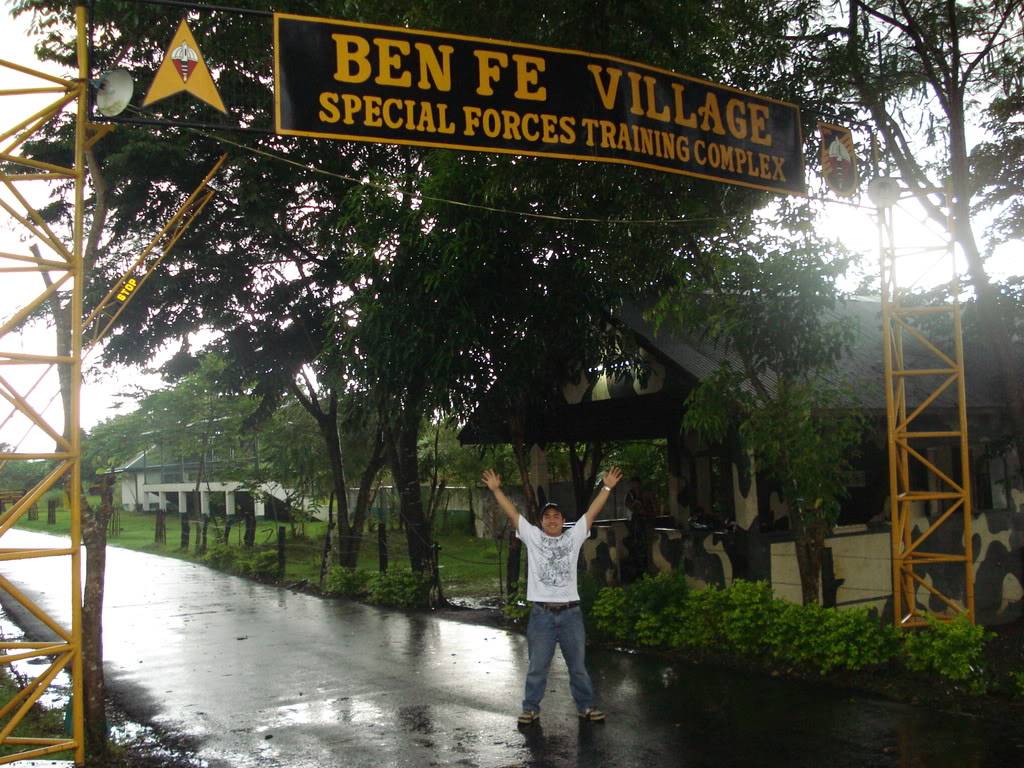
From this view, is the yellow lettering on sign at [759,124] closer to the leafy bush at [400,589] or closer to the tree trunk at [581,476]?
the tree trunk at [581,476]

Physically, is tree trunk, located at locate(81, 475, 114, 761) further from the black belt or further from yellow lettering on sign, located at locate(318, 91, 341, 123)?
the black belt

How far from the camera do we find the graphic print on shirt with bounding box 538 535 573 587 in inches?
313

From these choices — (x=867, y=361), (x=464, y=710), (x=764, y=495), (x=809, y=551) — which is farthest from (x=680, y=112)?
(x=867, y=361)

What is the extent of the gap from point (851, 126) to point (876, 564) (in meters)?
5.60

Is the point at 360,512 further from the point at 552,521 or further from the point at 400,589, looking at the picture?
the point at 552,521

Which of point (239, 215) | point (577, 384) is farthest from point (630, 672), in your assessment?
point (239, 215)

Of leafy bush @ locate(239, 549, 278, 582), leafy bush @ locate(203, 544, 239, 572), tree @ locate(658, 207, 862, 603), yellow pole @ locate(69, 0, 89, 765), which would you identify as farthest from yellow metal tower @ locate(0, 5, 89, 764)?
leafy bush @ locate(203, 544, 239, 572)

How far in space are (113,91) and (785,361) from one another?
667 centimetres

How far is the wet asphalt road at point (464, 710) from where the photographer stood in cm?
725

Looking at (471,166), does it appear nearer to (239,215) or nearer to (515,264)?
(515,264)

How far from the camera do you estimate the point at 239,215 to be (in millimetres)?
17234

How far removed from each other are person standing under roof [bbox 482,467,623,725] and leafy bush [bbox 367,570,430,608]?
8165mm

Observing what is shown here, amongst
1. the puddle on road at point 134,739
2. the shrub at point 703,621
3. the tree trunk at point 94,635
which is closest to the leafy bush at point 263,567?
the puddle on road at point 134,739

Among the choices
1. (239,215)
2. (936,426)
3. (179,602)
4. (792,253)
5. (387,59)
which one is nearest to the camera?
(387,59)
